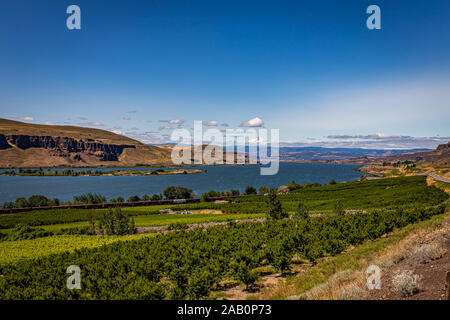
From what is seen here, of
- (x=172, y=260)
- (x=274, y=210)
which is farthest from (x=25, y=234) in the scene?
(x=274, y=210)

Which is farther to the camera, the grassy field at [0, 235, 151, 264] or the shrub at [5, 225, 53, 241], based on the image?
the shrub at [5, 225, 53, 241]

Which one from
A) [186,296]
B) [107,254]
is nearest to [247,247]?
[186,296]

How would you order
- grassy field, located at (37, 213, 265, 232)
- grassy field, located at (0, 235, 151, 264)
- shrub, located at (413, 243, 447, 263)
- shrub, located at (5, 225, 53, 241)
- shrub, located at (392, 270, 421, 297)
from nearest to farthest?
shrub, located at (392, 270, 421, 297)
shrub, located at (413, 243, 447, 263)
grassy field, located at (0, 235, 151, 264)
shrub, located at (5, 225, 53, 241)
grassy field, located at (37, 213, 265, 232)

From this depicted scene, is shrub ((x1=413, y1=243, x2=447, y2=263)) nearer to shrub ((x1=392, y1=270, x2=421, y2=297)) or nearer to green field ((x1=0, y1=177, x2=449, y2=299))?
shrub ((x1=392, y1=270, x2=421, y2=297))

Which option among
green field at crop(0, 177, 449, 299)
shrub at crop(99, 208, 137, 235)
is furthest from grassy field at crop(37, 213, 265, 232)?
green field at crop(0, 177, 449, 299)

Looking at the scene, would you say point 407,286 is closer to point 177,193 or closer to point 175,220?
point 175,220

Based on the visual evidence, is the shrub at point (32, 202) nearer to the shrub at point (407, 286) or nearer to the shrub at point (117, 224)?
the shrub at point (117, 224)

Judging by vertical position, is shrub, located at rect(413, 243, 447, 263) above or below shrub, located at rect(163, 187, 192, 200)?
above

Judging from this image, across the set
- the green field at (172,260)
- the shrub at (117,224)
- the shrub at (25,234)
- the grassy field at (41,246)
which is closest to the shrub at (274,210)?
the green field at (172,260)

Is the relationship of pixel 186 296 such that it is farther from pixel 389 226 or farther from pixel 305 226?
pixel 389 226

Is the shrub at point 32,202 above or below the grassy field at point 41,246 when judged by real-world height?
below

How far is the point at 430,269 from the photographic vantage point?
12305mm

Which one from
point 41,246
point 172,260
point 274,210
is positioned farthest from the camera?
point 274,210
